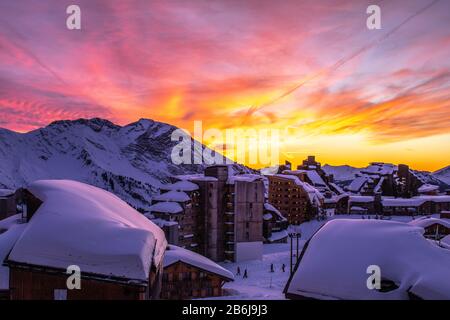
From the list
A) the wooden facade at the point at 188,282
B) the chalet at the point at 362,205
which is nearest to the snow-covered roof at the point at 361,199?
the chalet at the point at 362,205

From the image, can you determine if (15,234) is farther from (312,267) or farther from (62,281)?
(312,267)

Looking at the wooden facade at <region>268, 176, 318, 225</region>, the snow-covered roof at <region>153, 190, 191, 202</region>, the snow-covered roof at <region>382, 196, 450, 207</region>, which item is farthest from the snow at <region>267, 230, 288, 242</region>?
the snow-covered roof at <region>382, 196, 450, 207</region>

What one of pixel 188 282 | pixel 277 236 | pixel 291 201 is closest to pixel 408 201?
pixel 291 201

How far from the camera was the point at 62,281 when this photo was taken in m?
15.2

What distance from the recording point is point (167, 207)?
68.7 meters

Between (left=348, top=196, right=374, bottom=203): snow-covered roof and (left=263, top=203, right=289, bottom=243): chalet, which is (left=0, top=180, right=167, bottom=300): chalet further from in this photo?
(left=348, top=196, right=374, bottom=203): snow-covered roof

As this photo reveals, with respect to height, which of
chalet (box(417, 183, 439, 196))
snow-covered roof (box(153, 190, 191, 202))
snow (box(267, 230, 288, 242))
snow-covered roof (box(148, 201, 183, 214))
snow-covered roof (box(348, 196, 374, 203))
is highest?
snow-covered roof (box(153, 190, 191, 202))

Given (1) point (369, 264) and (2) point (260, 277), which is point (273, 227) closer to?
(2) point (260, 277)

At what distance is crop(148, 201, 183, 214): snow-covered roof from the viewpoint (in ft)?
224

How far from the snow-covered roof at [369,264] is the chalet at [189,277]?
21496mm

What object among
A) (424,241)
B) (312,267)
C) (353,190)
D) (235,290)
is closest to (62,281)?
(312,267)

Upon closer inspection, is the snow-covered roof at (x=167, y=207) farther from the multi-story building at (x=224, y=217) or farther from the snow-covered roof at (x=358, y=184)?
the snow-covered roof at (x=358, y=184)
